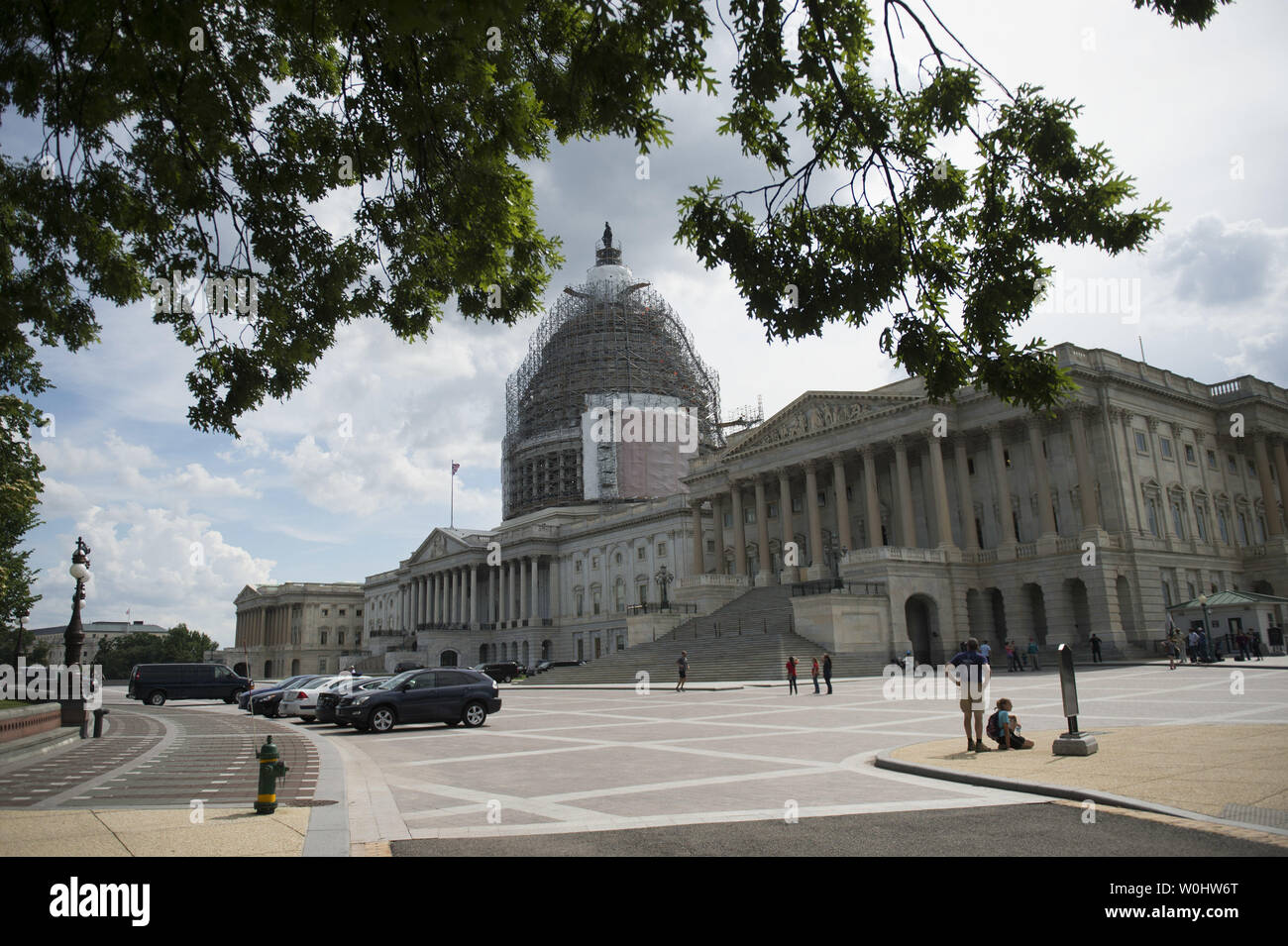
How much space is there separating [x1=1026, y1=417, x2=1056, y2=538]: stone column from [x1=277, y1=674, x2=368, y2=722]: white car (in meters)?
36.5

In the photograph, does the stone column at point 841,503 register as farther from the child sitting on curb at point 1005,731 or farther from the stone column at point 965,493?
the child sitting on curb at point 1005,731

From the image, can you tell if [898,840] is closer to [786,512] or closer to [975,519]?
[975,519]

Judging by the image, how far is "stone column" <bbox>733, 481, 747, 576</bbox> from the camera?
65.5 m

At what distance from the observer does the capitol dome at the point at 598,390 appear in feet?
328

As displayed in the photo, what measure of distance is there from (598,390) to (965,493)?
55.5 m

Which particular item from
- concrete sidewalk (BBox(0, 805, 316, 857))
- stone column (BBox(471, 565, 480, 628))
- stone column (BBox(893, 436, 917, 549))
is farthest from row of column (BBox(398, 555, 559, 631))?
concrete sidewalk (BBox(0, 805, 316, 857))

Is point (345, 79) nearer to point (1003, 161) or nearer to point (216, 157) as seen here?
point (216, 157)

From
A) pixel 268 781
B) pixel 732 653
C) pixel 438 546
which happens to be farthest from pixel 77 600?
pixel 438 546

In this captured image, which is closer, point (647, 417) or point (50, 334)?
point (50, 334)

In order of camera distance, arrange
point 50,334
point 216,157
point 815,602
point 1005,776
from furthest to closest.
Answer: point 815,602, point 50,334, point 1005,776, point 216,157

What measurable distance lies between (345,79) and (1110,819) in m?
11.2

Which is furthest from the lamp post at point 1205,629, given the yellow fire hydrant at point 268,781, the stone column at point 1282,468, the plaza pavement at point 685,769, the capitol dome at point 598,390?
the capitol dome at point 598,390
